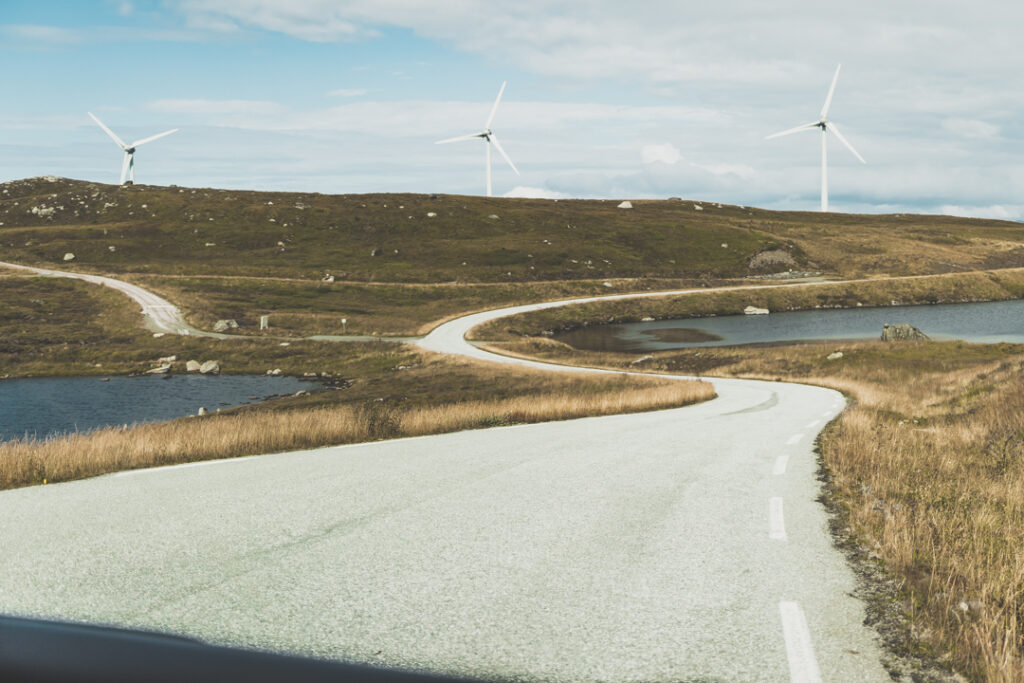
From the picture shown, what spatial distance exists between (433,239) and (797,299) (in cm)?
5958

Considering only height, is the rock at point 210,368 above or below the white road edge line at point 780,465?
below

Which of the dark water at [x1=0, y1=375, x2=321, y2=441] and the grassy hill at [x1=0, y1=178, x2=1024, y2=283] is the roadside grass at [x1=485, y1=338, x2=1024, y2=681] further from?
the grassy hill at [x1=0, y1=178, x2=1024, y2=283]

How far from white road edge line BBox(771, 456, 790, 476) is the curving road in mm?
250

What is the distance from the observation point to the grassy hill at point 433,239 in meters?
106

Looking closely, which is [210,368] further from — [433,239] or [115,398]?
[433,239]

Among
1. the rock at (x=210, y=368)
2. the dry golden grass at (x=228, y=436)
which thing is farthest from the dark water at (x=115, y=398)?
the dry golden grass at (x=228, y=436)

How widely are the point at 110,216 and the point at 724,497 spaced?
153135mm

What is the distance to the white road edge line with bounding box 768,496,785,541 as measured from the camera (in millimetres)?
7555

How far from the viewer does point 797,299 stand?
9081cm

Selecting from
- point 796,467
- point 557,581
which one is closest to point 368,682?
point 557,581

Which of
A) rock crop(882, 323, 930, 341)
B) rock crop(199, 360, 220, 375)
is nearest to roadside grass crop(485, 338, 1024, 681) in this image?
rock crop(882, 323, 930, 341)

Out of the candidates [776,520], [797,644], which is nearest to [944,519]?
[776,520]

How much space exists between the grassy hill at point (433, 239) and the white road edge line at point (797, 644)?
91.0 meters

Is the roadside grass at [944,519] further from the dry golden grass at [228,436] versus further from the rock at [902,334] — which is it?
the rock at [902,334]
